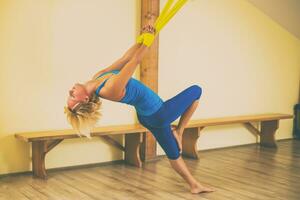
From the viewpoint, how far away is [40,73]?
4.61m

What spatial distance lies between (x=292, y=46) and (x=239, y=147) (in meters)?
1.98

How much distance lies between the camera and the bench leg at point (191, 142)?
556cm

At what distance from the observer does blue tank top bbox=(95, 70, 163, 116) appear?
137 inches

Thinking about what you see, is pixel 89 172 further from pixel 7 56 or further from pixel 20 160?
pixel 7 56

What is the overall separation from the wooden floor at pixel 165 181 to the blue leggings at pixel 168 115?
1.84ft

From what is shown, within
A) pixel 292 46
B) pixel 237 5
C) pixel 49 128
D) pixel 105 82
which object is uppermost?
pixel 237 5

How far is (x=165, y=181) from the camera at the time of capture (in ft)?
14.6

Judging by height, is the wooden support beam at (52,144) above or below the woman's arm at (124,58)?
below

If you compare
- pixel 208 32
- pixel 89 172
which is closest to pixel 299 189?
pixel 89 172

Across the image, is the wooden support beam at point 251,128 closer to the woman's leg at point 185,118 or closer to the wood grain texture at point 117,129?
the wood grain texture at point 117,129

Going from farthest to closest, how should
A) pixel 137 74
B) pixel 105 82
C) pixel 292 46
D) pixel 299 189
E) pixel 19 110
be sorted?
pixel 292 46 < pixel 137 74 < pixel 19 110 < pixel 299 189 < pixel 105 82

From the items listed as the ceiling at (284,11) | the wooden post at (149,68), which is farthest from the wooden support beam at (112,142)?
the ceiling at (284,11)

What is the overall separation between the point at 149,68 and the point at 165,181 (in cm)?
149

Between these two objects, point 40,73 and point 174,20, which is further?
point 174,20
